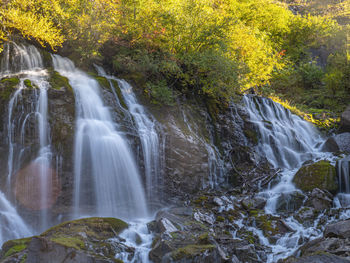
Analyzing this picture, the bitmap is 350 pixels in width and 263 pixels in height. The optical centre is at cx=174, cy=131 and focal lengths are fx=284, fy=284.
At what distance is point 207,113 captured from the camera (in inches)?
498

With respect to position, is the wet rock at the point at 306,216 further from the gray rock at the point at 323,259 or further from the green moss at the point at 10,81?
the green moss at the point at 10,81

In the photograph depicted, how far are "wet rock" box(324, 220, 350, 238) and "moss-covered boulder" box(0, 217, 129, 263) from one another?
4.44 m

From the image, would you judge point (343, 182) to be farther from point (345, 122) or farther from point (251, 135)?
point (345, 122)

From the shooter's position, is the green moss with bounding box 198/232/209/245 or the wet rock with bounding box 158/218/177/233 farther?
the wet rock with bounding box 158/218/177/233

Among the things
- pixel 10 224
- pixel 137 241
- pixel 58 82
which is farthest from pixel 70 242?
pixel 58 82

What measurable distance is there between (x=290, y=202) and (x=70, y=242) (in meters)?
6.55

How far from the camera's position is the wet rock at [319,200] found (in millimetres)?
8336

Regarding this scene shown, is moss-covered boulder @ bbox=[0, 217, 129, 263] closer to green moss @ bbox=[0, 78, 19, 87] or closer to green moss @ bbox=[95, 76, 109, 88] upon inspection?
green moss @ bbox=[0, 78, 19, 87]

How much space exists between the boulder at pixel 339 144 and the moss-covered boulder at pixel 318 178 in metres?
4.13

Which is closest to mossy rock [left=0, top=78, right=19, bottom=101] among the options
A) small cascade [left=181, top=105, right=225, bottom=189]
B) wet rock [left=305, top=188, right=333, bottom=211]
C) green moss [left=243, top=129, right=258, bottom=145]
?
small cascade [left=181, top=105, right=225, bottom=189]

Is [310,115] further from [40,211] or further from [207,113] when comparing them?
[40,211]

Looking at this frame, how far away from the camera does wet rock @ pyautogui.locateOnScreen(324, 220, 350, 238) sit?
18.7 feet

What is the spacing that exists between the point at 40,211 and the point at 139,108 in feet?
16.2

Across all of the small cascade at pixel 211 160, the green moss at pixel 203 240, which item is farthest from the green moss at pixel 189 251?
the small cascade at pixel 211 160
